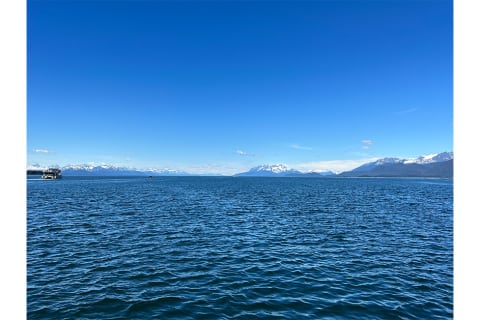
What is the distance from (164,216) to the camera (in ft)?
161

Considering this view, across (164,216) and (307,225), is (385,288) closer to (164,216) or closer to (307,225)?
(307,225)

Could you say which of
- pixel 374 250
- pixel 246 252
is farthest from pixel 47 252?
pixel 374 250

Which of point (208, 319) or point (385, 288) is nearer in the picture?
point (208, 319)

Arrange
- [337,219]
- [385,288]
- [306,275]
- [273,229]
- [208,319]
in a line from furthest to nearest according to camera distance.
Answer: [337,219] < [273,229] < [306,275] < [385,288] < [208,319]

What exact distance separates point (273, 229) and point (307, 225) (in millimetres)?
6492

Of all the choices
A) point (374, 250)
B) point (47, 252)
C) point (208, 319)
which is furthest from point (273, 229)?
point (47, 252)
